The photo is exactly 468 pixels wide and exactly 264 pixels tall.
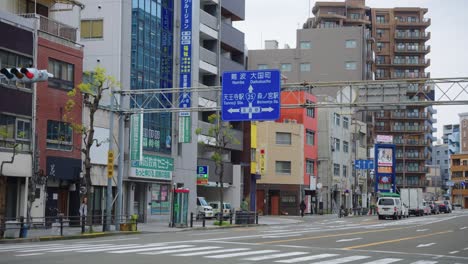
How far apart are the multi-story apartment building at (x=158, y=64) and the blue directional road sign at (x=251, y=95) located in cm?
1013

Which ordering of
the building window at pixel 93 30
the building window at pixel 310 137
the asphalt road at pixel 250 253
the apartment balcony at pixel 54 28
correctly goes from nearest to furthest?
the asphalt road at pixel 250 253 → the apartment balcony at pixel 54 28 → the building window at pixel 93 30 → the building window at pixel 310 137

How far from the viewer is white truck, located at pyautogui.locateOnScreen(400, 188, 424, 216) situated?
273ft

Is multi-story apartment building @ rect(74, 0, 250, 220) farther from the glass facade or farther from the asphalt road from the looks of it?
the asphalt road

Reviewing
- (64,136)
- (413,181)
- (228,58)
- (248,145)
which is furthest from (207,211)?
(413,181)

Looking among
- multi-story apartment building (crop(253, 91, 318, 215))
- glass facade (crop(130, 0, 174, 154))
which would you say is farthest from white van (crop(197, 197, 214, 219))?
multi-story apartment building (crop(253, 91, 318, 215))

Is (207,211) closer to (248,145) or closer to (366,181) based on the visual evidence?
(248,145)

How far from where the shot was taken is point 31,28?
3778 centimetres

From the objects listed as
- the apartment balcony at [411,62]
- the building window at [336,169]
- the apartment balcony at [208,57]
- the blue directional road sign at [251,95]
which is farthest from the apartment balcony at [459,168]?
the blue directional road sign at [251,95]

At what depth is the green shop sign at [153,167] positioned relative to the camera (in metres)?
48.0

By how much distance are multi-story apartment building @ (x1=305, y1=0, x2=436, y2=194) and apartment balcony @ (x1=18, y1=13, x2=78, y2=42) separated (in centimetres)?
9710

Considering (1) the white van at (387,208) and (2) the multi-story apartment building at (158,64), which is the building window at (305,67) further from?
(2) the multi-story apartment building at (158,64)

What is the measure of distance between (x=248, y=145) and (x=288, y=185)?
12727 mm

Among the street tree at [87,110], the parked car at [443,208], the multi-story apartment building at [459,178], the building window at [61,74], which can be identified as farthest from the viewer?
the multi-story apartment building at [459,178]

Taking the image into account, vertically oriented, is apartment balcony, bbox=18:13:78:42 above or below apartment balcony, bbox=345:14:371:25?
below
